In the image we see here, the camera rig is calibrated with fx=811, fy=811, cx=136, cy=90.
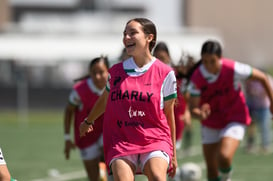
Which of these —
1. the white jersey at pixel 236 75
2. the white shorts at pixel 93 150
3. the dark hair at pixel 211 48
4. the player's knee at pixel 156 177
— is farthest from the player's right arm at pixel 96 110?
the white jersey at pixel 236 75

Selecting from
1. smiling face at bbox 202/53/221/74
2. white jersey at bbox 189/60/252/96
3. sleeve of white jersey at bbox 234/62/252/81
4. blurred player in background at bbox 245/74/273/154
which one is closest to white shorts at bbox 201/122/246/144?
white jersey at bbox 189/60/252/96

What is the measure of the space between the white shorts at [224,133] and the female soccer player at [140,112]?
311 cm

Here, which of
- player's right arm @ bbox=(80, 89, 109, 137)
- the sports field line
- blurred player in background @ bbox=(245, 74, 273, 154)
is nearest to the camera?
player's right arm @ bbox=(80, 89, 109, 137)

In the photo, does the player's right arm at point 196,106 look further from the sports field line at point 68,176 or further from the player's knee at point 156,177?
the sports field line at point 68,176

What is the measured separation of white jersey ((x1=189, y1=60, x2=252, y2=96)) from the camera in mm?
10789

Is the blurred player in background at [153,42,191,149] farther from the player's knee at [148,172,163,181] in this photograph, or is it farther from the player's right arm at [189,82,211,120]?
the player's knee at [148,172,163,181]

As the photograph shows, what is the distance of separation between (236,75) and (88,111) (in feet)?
6.75

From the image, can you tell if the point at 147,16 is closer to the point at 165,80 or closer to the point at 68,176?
the point at 68,176

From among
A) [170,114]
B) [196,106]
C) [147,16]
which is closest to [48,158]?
[196,106]

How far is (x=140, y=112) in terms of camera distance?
7.79 m

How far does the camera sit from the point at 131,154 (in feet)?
25.5

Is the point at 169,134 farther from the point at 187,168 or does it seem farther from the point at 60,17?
the point at 60,17

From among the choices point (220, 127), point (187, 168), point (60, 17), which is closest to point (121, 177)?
point (220, 127)

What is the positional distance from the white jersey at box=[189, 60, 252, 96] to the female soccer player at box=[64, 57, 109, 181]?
1344 mm
